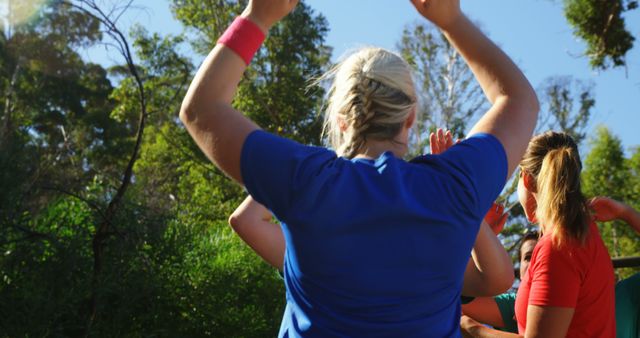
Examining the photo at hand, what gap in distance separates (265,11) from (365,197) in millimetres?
349

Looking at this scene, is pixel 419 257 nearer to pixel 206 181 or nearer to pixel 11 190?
pixel 11 190

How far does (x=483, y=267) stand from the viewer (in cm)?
153

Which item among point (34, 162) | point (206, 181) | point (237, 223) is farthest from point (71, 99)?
point (237, 223)

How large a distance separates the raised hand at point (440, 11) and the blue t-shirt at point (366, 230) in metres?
0.26

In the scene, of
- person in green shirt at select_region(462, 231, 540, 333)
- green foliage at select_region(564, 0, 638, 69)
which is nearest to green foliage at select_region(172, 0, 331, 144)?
green foliage at select_region(564, 0, 638, 69)

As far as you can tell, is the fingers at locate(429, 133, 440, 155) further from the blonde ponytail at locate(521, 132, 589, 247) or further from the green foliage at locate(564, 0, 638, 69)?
the green foliage at locate(564, 0, 638, 69)

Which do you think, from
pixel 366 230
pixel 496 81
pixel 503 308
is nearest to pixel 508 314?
pixel 503 308

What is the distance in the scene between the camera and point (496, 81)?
1.26m

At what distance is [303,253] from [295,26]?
21871 millimetres

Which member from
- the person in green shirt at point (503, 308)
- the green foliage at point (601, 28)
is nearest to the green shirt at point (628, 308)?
the person in green shirt at point (503, 308)

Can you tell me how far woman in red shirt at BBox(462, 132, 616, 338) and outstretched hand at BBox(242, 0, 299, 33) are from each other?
1210 mm

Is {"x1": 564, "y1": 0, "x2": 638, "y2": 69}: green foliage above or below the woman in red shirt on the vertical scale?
above

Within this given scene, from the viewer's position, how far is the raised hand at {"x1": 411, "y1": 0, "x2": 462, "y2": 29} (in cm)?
125

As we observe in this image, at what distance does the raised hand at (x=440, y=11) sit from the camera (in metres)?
1.25
